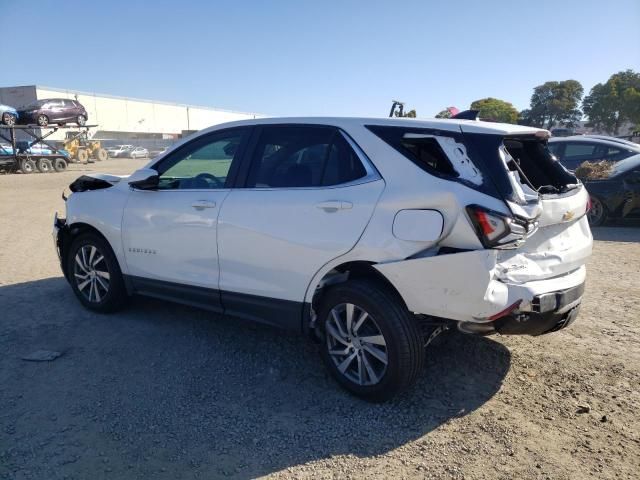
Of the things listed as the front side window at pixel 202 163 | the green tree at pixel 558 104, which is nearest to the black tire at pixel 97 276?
the front side window at pixel 202 163

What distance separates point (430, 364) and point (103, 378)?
2.42 metres

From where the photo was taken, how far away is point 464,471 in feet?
8.47

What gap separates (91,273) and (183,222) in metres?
1.47

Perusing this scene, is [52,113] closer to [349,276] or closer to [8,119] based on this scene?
[8,119]

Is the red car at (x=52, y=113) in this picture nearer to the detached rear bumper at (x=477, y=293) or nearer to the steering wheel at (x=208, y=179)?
the steering wheel at (x=208, y=179)

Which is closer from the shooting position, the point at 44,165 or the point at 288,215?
the point at 288,215

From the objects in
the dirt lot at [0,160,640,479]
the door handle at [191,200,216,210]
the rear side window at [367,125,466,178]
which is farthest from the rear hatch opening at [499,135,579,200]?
the door handle at [191,200,216,210]

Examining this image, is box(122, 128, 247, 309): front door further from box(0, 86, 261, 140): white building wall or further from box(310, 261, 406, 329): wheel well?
box(0, 86, 261, 140): white building wall

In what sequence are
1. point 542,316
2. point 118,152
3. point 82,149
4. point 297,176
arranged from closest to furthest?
point 542,316
point 297,176
point 82,149
point 118,152

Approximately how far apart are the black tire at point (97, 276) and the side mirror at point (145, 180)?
0.82 m

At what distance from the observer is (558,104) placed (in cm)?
6931

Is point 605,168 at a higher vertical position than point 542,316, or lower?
higher

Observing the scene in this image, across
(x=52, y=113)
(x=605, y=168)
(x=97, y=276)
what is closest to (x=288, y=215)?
(x=97, y=276)

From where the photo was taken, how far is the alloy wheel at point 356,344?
3.17m
